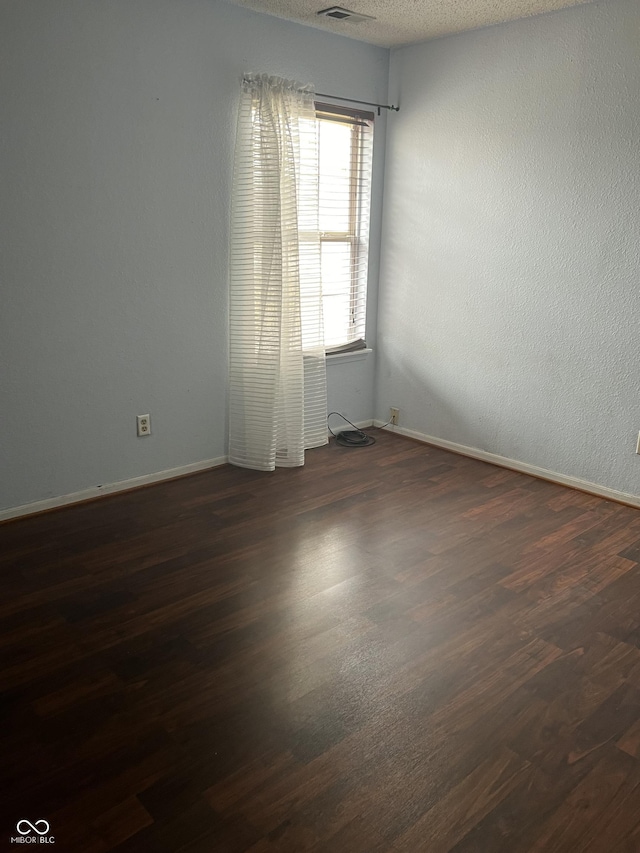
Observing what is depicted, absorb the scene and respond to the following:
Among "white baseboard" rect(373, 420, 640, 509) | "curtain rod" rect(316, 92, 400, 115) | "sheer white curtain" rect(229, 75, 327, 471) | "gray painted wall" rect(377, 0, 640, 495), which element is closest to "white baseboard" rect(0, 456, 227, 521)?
"sheer white curtain" rect(229, 75, 327, 471)

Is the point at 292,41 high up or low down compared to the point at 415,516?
up

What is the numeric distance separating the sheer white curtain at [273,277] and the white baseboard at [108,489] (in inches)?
8.1

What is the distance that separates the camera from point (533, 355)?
12.3 ft

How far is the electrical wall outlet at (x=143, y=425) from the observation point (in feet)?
11.3

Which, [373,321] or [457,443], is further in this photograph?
[373,321]

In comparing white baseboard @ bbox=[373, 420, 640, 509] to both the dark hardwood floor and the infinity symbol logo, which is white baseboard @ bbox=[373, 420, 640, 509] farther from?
the infinity symbol logo

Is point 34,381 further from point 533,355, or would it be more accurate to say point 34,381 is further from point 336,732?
point 533,355

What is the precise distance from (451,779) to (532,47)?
A: 11.0 feet

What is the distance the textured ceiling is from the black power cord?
216cm

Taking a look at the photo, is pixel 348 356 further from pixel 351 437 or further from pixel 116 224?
pixel 116 224

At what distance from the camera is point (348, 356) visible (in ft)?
14.3

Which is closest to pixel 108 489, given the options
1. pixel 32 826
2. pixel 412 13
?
pixel 32 826

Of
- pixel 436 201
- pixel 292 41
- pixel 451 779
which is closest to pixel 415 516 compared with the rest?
pixel 451 779

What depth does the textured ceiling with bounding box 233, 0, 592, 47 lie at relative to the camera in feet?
10.8
